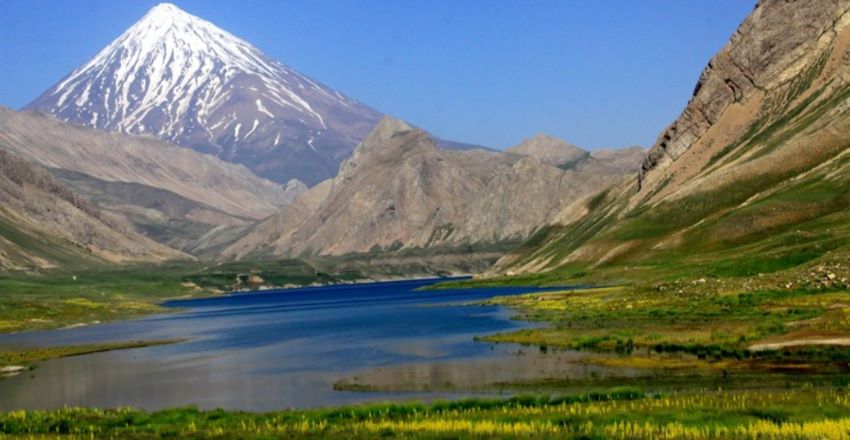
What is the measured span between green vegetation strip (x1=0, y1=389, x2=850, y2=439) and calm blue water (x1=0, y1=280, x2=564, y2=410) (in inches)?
381

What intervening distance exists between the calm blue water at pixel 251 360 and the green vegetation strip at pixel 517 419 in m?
9.68

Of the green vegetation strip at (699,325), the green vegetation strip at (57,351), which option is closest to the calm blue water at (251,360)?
the green vegetation strip at (57,351)

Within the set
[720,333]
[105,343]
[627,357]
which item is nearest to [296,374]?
[627,357]

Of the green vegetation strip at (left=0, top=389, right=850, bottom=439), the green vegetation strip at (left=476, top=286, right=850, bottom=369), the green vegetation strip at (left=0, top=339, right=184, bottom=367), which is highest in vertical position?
the green vegetation strip at (left=476, top=286, right=850, bottom=369)

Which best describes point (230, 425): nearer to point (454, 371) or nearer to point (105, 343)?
point (454, 371)

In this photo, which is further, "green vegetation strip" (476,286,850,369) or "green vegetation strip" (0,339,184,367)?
"green vegetation strip" (0,339,184,367)

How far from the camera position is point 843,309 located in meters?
89.6

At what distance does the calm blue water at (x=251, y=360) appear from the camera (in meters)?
77.2

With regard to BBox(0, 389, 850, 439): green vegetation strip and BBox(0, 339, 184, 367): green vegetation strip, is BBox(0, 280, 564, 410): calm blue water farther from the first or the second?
BBox(0, 389, 850, 439): green vegetation strip

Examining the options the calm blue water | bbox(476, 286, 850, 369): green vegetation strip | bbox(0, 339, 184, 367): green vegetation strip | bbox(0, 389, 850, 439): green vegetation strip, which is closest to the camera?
bbox(0, 389, 850, 439): green vegetation strip

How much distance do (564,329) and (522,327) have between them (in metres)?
10.7

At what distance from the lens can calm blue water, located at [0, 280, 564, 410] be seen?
77.2 meters

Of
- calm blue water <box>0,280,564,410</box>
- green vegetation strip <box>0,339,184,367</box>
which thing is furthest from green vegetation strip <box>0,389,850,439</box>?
green vegetation strip <box>0,339,184,367</box>

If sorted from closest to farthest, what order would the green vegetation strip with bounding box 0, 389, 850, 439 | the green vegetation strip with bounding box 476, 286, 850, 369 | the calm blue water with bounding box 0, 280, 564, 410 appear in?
the green vegetation strip with bounding box 0, 389, 850, 439 < the green vegetation strip with bounding box 476, 286, 850, 369 < the calm blue water with bounding box 0, 280, 564, 410
